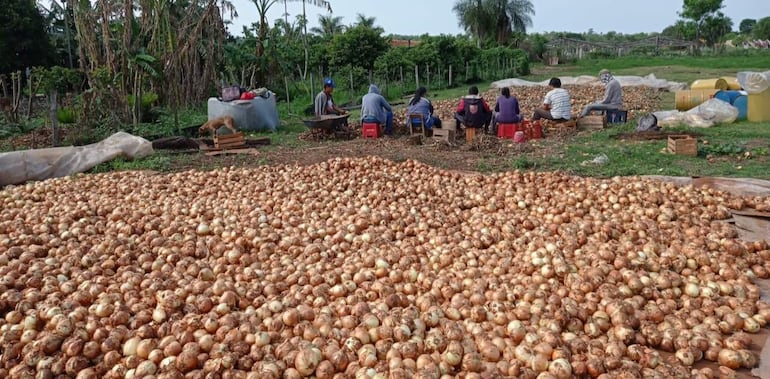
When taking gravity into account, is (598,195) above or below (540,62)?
below

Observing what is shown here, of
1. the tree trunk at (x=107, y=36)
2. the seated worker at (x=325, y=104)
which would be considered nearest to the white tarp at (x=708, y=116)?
the seated worker at (x=325, y=104)

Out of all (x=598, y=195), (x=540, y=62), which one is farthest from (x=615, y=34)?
(x=598, y=195)

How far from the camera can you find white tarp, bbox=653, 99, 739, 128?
360 inches

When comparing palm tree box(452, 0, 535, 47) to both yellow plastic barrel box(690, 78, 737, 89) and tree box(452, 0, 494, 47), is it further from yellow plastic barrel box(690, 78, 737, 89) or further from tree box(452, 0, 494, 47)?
yellow plastic barrel box(690, 78, 737, 89)

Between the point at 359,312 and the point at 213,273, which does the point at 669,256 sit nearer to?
the point at 359,312

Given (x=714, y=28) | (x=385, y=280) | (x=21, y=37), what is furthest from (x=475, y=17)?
(x=385, y=280)

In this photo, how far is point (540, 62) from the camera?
36906mm

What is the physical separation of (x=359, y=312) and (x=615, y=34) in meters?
78.5

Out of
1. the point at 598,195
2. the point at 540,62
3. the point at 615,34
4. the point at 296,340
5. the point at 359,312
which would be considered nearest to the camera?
the point at 296,340

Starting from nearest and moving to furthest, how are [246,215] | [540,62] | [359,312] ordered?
[359,312]
[246,215]
[540,62]

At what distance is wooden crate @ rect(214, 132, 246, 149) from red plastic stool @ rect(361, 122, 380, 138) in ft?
6.90

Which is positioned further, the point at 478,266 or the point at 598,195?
the point at 598,195

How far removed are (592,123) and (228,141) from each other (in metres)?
6.18

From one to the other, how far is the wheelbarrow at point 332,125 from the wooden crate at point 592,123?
4.05 meters
